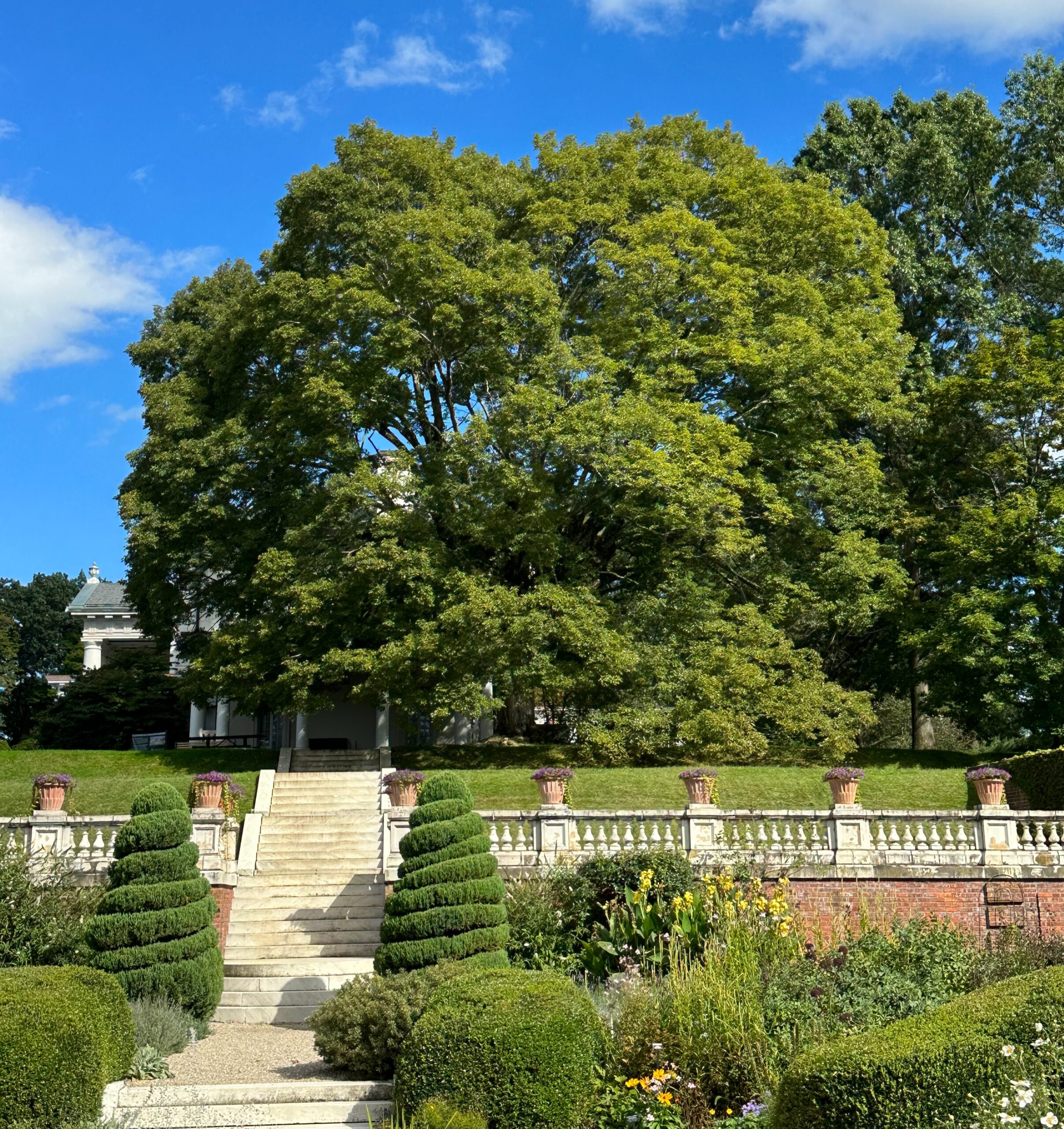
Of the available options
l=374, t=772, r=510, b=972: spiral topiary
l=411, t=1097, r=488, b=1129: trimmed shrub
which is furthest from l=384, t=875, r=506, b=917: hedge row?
l=411, t=1097, r=488, b=1129: trimmed shrub

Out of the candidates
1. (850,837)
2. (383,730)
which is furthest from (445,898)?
Result: (383,730)

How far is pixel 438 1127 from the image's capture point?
9.70 metres

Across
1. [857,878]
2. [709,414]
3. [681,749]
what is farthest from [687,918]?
[709,414]

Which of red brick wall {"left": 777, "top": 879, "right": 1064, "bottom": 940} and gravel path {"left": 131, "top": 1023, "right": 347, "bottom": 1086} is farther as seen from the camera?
red brick wall {"left": 777, "top": 879, "right": 1064, "bottom": 940}

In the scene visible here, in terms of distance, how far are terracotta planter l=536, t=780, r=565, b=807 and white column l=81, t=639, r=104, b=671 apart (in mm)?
35276

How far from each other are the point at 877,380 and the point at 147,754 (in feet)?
65.0

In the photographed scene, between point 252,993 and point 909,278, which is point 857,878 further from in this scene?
point 909,278

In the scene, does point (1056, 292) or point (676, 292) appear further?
point (1056, 292)

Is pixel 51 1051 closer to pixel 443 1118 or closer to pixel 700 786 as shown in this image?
pixel 443 1118

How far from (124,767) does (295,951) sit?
12.2m

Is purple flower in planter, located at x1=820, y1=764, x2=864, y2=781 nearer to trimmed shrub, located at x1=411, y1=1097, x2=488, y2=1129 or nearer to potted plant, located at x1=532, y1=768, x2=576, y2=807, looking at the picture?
potted plant, located at x1=532, y1=768, x2=576, y2=807

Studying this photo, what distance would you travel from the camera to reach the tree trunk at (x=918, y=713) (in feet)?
112

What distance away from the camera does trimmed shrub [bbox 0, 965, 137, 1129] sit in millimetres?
10219

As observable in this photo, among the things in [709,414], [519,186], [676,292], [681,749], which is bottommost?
[681,749]
